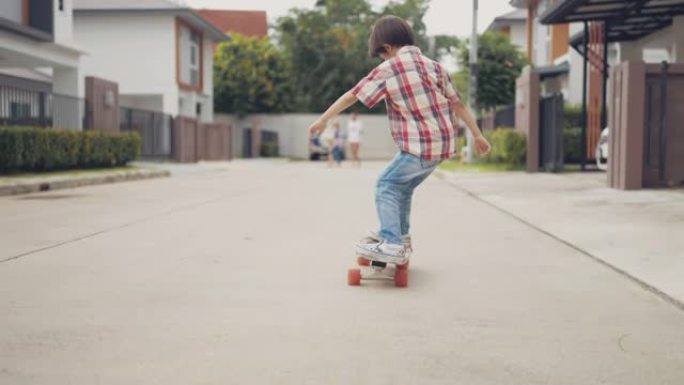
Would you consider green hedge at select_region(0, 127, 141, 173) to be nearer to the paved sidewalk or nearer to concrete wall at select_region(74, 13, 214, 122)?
the paved sidewalk

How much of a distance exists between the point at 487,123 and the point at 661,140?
15.6m

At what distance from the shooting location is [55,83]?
2612 cm

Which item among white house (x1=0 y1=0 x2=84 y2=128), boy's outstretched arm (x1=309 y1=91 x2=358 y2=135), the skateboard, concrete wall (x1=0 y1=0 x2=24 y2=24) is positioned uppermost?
concrete wall (x1=0 y1=0 x2=24 y2=24)

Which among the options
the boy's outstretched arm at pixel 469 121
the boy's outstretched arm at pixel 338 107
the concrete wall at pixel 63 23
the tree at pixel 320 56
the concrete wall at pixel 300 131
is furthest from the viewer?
the tree at pixel 320 56

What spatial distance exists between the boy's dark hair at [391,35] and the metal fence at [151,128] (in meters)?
20.6

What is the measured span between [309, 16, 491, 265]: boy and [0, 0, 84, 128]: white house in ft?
42.8

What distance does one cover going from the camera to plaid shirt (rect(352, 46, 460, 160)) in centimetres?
538

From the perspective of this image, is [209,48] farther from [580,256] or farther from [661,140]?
[580,256]

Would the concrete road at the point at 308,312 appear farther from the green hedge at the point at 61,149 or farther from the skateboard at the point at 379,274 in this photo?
the green hedge at the point at 61,149

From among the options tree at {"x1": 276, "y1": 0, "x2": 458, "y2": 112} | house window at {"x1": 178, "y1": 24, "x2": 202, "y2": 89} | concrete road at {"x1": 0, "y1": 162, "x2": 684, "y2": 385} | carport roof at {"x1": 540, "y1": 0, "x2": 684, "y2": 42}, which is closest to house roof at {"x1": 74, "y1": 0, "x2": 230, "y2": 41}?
house window at {"x1": 178, "y1": 24, "x2": 202, "y2": 89}

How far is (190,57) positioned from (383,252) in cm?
3467

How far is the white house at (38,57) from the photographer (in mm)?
17575

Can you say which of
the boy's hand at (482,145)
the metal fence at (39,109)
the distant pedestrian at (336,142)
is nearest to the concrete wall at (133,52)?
the distant pedestrian at (336,142)

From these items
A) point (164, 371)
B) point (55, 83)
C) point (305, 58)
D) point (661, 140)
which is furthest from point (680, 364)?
point (305, 58)
